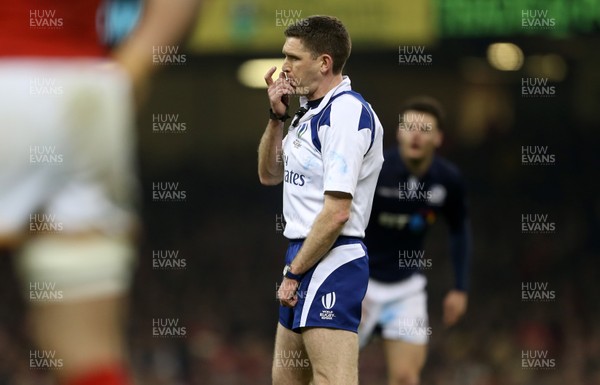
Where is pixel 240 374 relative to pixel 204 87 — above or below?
below

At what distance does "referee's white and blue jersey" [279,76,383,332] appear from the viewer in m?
4.14

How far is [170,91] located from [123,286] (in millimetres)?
8443

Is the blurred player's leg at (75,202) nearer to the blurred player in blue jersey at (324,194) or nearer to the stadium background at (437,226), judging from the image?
the blurred player in blue jersey at (324,194)

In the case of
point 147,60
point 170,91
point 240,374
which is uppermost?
point 170,91

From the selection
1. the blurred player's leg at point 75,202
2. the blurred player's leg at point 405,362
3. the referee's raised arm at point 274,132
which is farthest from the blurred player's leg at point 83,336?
the blurred player's leg at point 405,362

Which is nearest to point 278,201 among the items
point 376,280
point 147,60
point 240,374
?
point 240,374

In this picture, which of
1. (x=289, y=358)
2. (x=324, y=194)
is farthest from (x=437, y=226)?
(x=324, y=194)

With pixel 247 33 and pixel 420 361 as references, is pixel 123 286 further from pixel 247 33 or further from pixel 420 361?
pixel 247 33

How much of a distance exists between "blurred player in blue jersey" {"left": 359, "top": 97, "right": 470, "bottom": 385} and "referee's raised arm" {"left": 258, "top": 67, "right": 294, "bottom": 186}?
211cm

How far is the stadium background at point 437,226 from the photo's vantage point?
35.1ft

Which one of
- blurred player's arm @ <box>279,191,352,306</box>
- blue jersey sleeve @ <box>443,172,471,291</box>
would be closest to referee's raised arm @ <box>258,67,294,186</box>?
blurred player's arm @ <box>279,191,352,306</box>

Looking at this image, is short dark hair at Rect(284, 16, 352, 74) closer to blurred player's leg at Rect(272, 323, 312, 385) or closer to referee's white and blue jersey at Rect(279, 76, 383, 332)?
referee's white and blue jersey at Rect(279, 76, 383, 332)

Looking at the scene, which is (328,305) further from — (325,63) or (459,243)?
(459,243)

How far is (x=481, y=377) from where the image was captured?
10.7 m
